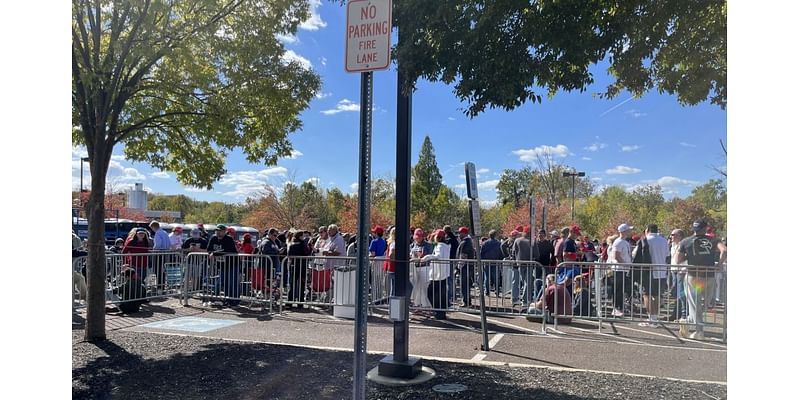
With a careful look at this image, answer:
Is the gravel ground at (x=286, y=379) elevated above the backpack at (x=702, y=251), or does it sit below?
below

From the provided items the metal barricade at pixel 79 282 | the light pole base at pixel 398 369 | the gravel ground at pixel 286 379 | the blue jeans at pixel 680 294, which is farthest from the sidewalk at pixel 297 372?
the metal barricade at pixel 79 282

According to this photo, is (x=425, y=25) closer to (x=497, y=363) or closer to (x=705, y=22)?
(x=705, y=22)

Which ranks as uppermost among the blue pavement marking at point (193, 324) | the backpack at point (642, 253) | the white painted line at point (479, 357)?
the backpack at point (642, 253)

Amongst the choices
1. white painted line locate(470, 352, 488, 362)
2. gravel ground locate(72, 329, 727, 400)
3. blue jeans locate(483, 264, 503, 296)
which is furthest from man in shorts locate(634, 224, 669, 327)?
gravel ground locate(72, 329, 727, 400)

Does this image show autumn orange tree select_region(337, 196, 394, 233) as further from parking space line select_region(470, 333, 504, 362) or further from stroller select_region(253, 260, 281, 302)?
parking space line select_region(470, 333, 504, 362)

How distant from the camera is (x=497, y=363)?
630cm

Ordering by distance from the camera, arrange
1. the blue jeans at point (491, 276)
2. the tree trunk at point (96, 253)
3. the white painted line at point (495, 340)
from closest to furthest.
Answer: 1. the tree trunk at point (96, 253)
2. the white painted line at point (495, 340)
3. the blue jeans at point (491, 276)

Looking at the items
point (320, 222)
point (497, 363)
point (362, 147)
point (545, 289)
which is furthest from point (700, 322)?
point (320, 222)

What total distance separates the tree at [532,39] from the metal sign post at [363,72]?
1.19m

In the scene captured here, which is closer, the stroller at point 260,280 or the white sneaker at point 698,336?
the white sneaker at point 698,336

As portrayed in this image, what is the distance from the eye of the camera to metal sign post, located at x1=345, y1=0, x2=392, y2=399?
10.6ft

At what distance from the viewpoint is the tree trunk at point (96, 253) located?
696 centimetres

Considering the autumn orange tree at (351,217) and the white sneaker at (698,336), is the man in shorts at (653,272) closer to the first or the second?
the white sneaker at (698,336)

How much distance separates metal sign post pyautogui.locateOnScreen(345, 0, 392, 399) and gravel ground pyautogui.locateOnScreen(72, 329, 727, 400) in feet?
6.20
